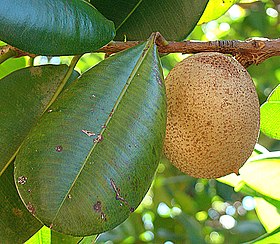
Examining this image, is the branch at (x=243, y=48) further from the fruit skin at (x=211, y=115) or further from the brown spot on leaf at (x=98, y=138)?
the brown spot on leaf at (x=98, y=138)

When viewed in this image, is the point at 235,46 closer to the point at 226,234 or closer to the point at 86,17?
the point at 86,17

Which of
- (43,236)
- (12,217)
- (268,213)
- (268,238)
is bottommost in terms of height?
(268,213)

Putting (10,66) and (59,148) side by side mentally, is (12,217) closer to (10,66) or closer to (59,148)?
(59,148)

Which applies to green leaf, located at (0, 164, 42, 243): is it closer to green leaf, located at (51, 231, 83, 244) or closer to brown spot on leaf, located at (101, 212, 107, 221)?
green leaf, located at (51, 231, 83, 244)

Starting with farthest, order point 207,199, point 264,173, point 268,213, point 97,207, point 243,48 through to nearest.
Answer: point 207,199 < point 268,213 < point 264,173 < point 243,48 < point 97,207

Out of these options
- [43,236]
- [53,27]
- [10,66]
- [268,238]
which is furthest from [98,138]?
[268,238]

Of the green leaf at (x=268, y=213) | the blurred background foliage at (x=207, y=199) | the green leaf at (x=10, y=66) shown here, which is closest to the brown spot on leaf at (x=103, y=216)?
the green leaf at (x=10, y=66)

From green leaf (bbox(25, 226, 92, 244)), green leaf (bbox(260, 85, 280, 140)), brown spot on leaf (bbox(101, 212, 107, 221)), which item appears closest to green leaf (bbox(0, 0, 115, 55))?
brown spot on leaf (bbox(101, 212, 107, 221))
